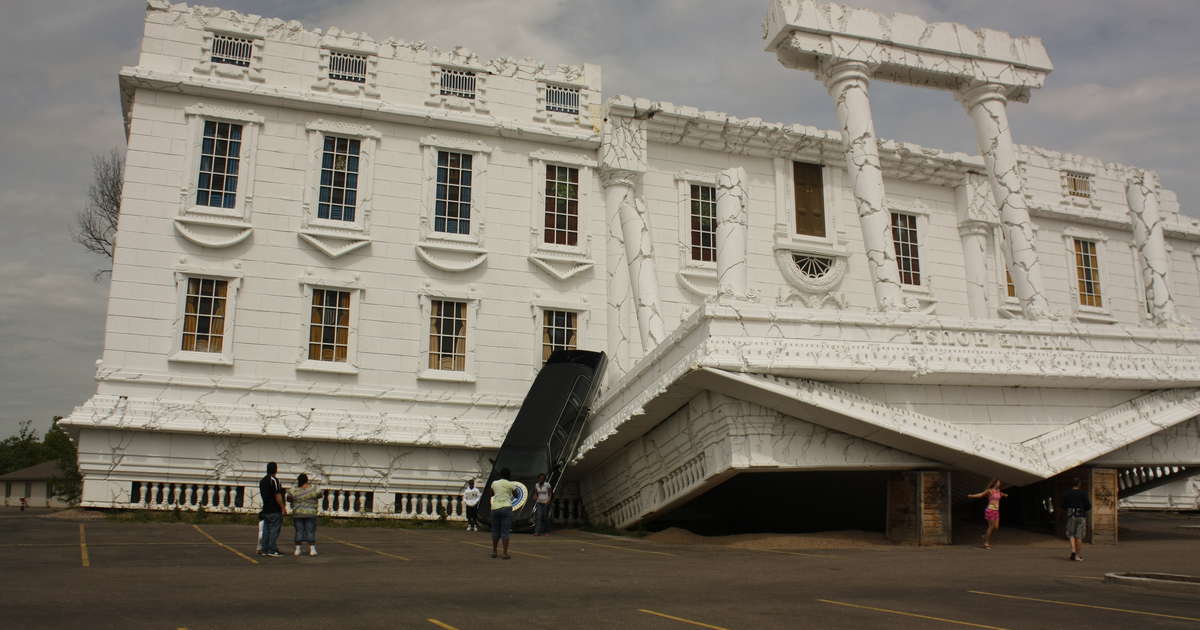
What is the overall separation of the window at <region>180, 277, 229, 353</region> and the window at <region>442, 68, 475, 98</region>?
8.63 meters

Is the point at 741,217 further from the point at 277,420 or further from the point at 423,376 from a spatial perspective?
the point at 277,420

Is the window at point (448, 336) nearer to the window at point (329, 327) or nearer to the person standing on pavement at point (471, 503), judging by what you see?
the window at point (329, 327)

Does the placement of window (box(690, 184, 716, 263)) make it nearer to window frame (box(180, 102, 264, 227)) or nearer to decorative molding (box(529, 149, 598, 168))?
decorative molding (box(529, 149, 598, 168))

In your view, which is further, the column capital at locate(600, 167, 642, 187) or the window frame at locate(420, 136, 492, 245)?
the column capital at locate(600, 167, 642, 187)

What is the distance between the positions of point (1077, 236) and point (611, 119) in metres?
18.9

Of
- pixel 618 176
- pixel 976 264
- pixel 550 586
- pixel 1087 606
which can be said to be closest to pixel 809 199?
pixel 976 264

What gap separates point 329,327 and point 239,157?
5.27 meters

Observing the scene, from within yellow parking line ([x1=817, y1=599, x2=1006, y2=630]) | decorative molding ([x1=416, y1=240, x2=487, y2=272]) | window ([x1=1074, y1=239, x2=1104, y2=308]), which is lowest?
yellow parking line ([x1=817, y1=599, x2=1006, y2=630])

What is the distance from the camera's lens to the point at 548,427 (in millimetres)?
22250

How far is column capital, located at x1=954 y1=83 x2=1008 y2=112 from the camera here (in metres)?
24.2

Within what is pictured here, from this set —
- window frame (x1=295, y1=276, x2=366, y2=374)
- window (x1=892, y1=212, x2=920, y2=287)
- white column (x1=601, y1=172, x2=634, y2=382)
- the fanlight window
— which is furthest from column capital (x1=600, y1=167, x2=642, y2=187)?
window (x1=892, y1=212, x2=920, y2=287)

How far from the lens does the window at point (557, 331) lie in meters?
25.7

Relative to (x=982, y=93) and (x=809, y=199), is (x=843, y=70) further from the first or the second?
(x=809, y=199)

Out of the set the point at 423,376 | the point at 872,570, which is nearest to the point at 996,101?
the point at 872,570
